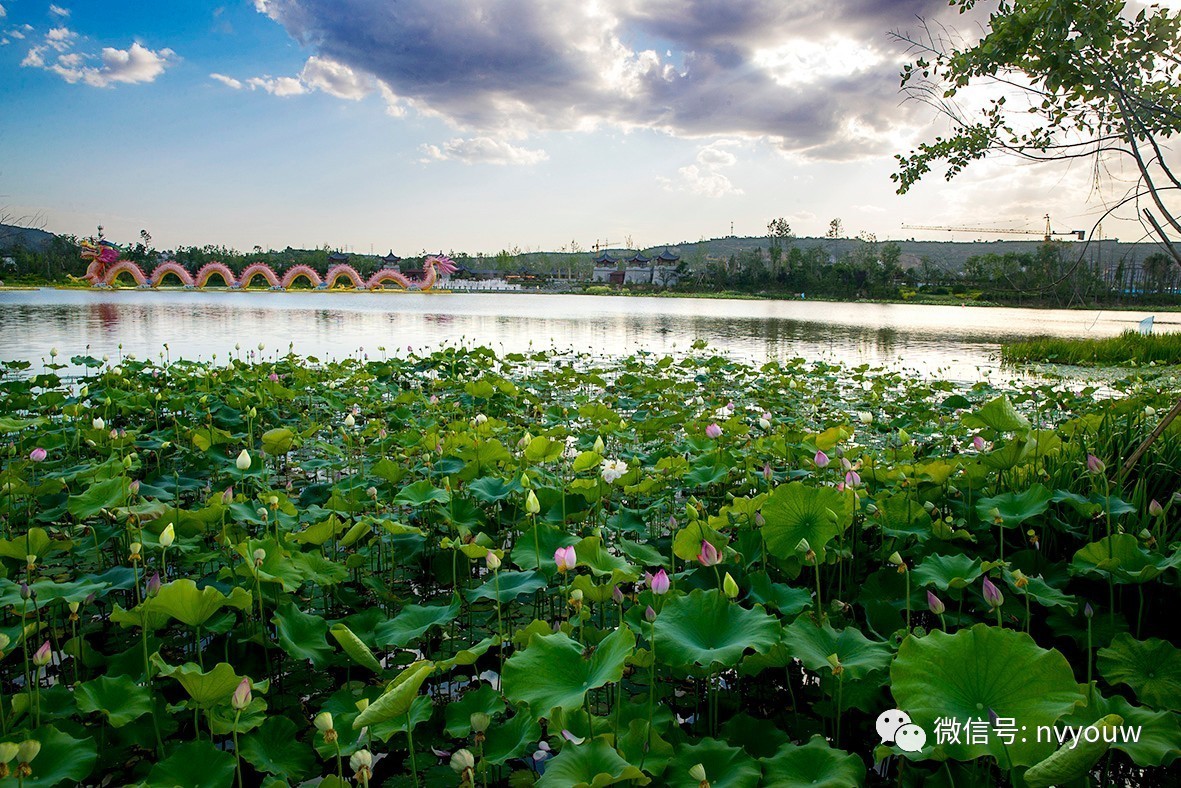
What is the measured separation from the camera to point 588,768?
1.11 meters

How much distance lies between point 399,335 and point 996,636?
482 inches

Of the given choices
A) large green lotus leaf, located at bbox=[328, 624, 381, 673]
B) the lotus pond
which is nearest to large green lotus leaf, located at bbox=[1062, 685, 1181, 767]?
the lotus pond

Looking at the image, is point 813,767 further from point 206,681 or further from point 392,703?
point 206,681

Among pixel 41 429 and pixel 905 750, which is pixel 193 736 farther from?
pixel 41 429

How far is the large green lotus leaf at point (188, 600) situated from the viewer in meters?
1.39

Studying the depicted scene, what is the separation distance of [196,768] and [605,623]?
3.85 feet

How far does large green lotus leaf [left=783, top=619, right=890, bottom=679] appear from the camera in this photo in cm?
133

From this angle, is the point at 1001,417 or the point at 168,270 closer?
the point at 1001,417

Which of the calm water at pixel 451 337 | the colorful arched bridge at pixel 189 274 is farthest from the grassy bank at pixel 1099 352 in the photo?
the colorful arched bridge at pixel 189 274

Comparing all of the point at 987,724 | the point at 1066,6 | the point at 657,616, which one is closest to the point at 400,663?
the point at 657,616

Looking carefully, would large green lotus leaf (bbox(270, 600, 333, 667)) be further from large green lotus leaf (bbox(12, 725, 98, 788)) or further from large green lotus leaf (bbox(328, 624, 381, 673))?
large green lotus leaf (bbox(12, 725, 98, 788))

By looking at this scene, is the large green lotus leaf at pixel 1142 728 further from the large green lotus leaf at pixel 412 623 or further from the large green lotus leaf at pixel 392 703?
the large green lotus leaf at pixel 412 623

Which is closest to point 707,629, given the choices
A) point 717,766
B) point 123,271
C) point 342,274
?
point 717,766

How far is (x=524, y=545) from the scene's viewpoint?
79.3 inches
